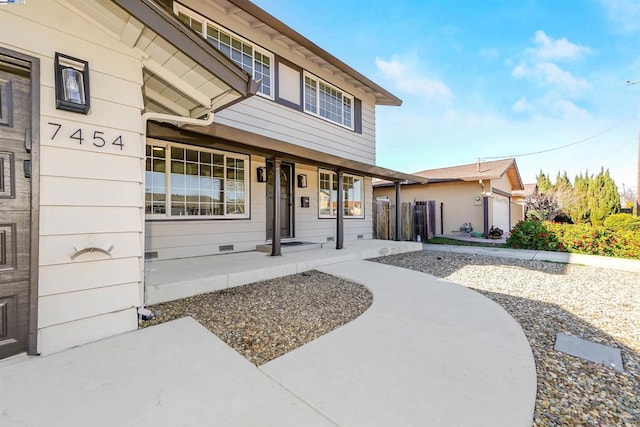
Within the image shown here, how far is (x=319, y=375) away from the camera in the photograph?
79.4 inches

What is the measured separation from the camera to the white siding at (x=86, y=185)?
228 cm

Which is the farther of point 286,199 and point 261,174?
point 286,199

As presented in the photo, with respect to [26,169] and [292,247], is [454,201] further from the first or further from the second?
[26,169]

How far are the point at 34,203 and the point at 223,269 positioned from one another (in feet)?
8.56

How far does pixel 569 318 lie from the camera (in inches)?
133

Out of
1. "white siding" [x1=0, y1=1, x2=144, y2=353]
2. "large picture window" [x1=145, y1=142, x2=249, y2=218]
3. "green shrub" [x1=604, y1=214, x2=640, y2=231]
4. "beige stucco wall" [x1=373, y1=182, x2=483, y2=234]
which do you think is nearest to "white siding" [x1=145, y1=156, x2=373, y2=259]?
"large picture window" [x1=145, y1=142, x2=249, y2=218]

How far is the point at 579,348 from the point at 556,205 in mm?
18124

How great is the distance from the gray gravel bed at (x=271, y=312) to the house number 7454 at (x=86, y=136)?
189 cm

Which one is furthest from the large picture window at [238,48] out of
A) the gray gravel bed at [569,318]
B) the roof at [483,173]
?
the roof at [483,173]

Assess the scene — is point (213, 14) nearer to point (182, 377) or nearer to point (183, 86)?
point (183, 86)

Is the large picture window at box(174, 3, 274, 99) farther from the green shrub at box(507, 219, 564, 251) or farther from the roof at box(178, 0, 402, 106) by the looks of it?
the green shrub at box(507, 219, 564, 251)

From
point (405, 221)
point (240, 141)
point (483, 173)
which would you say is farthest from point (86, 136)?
point (483, 173)

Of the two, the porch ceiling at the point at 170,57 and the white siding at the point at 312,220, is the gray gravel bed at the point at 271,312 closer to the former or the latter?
the porch ceiling at the point at 170,57

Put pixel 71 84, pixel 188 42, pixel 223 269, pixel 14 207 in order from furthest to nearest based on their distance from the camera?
pixel 223 269, pixel 188 42, pixel 71 84, pixel 14 207
